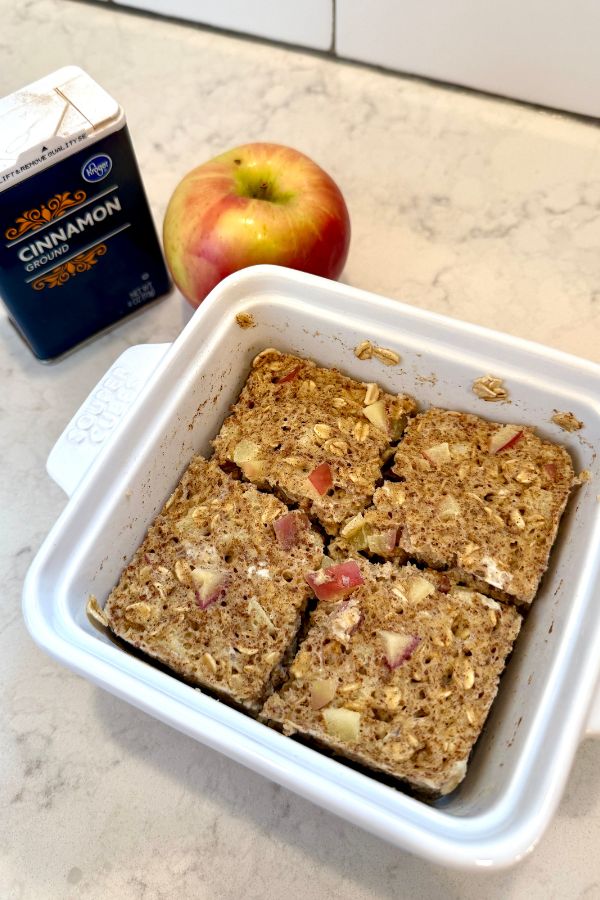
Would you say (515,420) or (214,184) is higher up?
(214,184)

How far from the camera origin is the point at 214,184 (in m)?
0.99

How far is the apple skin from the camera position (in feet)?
3.12

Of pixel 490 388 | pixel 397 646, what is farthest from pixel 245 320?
pixel 397 646

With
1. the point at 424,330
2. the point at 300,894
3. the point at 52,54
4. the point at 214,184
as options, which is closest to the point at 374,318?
the point at 424,330

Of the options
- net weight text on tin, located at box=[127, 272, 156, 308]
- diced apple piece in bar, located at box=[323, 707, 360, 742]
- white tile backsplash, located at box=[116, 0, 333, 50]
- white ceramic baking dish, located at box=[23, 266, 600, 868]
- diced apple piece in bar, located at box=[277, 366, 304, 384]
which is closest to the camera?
white ceramic baking dish, located at box=[23, 266, 600, 868]

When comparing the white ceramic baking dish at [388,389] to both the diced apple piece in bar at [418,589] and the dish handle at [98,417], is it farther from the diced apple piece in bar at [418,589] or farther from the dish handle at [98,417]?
the diced apple piece in bar at [418,589]

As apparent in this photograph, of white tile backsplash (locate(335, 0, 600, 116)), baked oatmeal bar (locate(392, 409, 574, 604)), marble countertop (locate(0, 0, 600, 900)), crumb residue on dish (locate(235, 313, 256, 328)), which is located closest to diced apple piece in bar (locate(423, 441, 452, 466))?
baked oatmeal bar (locate(392, 409, 574, 604))

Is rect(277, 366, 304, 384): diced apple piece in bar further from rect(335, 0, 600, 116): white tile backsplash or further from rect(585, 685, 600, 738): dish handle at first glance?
rect(335, 0, 600, 116): white tile backsplash

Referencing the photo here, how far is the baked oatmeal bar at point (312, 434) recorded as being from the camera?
846 mm

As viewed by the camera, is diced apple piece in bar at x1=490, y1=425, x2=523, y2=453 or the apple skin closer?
diced apple piece in bar at x1=490, y1=425, x2=523, y2=453

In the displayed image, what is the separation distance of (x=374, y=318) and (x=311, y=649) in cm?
37

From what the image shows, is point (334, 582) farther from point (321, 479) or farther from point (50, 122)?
point (50, 122)

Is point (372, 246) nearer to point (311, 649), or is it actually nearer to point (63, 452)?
point (63, 452)

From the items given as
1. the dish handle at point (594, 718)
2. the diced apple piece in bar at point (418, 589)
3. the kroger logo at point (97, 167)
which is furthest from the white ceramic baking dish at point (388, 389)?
the kroger logo at point (97, 167)
